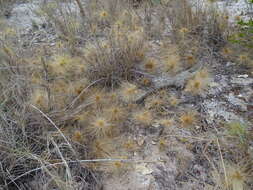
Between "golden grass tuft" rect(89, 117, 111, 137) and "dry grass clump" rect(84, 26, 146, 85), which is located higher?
"dry grass clump" rect(84, 26, 146, 85)

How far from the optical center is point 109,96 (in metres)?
1.64

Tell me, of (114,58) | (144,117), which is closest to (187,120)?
(144,117)

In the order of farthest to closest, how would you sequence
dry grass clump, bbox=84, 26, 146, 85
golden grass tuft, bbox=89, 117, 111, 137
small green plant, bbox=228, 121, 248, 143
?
dry grass clump, bbox=84, 26, 146, 85
golden grass tuft, bbox=89, 117, 111, 137
small green plant, bbox=228, 121, 248, 143

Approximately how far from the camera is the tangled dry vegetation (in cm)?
120

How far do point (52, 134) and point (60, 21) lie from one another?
55.2 inches

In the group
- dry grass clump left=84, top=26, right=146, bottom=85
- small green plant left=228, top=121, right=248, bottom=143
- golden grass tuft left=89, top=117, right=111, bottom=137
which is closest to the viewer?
small green plant left=228, top=121, right=248, bottom=143

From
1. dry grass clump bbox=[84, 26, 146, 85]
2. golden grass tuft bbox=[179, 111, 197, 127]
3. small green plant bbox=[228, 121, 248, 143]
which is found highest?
dry grass clump bbox=[84, 26, 146, 85]

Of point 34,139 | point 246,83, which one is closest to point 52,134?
point 34,139

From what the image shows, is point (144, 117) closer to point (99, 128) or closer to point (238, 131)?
point (99, 128)

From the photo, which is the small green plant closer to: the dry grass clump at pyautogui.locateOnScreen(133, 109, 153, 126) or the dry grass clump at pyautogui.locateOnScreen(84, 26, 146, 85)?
the dry grass clump at pyautogui.locateOnScreen(133, 109, 153, 126)

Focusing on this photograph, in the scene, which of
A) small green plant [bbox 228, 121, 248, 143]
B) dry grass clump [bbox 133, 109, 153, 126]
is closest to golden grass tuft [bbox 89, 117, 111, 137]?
dry grass clump [bbox 133, 109, 153, 126]

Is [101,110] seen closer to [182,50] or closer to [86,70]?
[86,70]

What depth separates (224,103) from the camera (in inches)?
59.6

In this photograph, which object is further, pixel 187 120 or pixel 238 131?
pixel 187 120
